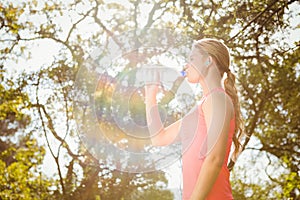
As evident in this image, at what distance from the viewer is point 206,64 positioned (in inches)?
82.7

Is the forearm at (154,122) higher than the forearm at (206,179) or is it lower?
higher

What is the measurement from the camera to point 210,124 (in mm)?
1922

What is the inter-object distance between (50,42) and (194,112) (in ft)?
30.8

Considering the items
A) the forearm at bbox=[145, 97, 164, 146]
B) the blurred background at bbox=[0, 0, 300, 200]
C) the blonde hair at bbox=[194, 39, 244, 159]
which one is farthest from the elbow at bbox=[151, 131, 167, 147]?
the blurred background at bbox=[0, 0, 300, 200]

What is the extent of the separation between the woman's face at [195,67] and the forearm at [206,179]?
39 centimetres

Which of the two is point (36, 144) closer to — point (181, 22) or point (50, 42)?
point (50, 42)

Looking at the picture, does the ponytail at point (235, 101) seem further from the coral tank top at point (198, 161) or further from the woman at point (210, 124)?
the coral tank top at point (198, 161)

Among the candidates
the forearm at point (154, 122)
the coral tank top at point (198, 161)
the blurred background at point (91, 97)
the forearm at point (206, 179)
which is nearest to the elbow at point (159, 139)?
the forearm at point (154, 122)

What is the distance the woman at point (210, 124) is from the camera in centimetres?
187

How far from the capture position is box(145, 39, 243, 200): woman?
187 centimetres

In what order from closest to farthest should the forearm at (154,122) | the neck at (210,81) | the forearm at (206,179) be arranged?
1. the forearm at (206,179)
2. the neck at (210,81)
3. the forearm at (154,122)

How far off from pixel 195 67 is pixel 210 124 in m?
0.30

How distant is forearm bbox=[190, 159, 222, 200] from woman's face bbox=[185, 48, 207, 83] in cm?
39

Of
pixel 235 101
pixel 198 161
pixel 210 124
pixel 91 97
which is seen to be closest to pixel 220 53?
pixel 235 101
